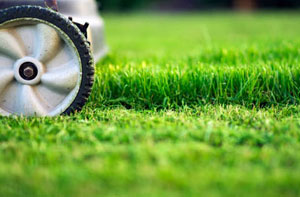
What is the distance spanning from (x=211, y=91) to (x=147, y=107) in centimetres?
40

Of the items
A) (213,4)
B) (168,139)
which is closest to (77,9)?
(168,139)

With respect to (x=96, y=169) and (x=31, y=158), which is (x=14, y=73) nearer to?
(x=31, y=158)

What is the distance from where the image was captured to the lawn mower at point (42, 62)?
1.71 meters

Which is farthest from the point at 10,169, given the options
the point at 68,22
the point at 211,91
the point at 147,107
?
the point at 211,91

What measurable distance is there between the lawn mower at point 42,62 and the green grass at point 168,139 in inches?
4.1

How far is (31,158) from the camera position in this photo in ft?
4.22

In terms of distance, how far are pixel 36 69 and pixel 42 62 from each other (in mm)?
51

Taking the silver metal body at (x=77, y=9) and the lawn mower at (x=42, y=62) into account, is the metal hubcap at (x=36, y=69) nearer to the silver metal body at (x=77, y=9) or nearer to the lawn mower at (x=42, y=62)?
the lawn mower at (x=42, y=62)

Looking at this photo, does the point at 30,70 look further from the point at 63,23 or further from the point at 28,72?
the point at 63,23

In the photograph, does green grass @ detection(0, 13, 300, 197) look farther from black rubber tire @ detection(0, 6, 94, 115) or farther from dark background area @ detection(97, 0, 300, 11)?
dark background area @ detection(97, 0, 300, 11)

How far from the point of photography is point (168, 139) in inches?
57.2

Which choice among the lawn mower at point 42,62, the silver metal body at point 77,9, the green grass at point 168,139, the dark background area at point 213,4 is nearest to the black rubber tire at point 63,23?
the lawn mower at point 42,62

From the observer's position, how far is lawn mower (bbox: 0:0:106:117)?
1708mm

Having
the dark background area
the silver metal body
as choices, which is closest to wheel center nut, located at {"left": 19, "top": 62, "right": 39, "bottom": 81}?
the silver metal body
